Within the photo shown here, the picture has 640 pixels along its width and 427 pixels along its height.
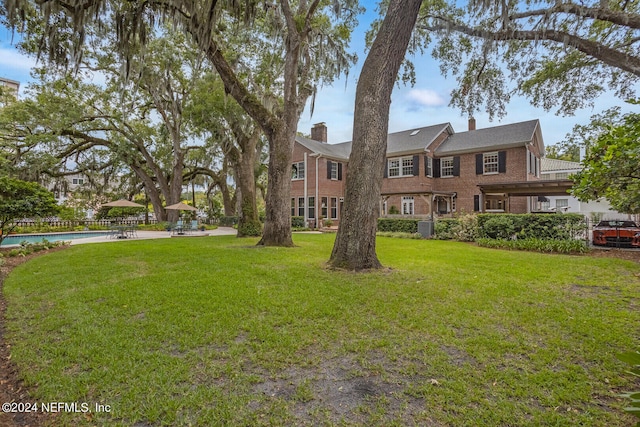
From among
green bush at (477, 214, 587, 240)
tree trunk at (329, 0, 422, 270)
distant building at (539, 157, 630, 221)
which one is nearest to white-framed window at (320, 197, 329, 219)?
green bush at (477, 214, 587, 240)

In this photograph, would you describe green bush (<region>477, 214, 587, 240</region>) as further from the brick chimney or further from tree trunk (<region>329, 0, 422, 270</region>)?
the brick chimney

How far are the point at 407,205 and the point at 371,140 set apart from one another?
16163mm

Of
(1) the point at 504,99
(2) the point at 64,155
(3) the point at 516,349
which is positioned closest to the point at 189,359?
(3) the point at 516,349

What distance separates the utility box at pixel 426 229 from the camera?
14758 mm

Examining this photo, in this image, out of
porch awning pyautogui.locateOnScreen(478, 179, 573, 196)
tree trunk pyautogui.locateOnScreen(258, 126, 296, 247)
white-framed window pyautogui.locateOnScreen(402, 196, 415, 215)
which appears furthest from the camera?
white-framed window pyautogui.locateOnScreen(402, 196, 415, 215)

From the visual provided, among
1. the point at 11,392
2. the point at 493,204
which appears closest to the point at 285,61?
the point at 11,392

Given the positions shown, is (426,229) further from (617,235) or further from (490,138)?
(490,138)

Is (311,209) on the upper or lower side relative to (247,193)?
lower

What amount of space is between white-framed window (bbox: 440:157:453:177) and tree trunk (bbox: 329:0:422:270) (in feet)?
52.0

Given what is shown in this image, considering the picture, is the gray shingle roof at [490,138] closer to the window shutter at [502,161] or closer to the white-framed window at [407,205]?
the window shutter at [502,161]

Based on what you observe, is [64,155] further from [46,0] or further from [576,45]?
[576,45]

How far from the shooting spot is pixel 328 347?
3.24 meters

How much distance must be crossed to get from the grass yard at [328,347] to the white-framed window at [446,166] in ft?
50.7

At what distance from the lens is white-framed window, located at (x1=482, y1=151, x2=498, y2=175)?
18812 millimetres
